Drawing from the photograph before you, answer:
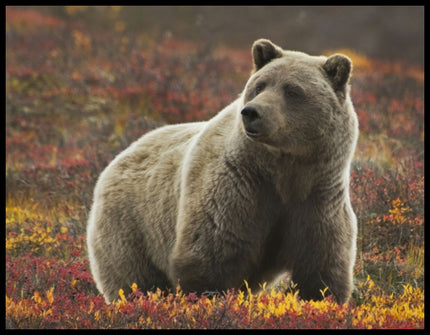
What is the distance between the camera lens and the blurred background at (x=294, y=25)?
20922 millimetres

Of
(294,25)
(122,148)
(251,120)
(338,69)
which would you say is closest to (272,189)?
(251,120)

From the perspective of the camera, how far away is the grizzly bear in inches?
209

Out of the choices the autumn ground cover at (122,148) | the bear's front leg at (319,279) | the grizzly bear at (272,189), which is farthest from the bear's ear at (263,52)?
the autumn ground cover at (122,148)

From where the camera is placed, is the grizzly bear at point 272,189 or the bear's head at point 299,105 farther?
the grizzly bear at point 272,189

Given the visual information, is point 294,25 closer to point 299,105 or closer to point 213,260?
point 299,105

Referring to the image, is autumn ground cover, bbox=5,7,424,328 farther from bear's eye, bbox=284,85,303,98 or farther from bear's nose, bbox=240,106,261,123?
bear's eye, bbox=284,85,303,98

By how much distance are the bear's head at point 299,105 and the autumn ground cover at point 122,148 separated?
3.96 ft

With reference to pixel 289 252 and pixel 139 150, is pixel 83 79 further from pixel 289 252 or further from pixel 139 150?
pixel 289 252

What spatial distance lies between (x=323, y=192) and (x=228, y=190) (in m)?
0.77

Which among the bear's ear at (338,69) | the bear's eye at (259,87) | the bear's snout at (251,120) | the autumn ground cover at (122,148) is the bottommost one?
the autumn ground cover at (122,148)

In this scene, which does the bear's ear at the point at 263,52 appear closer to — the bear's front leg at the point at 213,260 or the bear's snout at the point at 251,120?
the bear's snout at the point at 251,120

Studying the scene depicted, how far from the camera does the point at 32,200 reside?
8938mm
